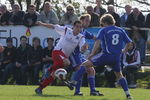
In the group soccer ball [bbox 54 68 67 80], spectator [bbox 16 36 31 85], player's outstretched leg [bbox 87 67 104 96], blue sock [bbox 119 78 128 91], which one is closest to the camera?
blue sock [bbox 119 78 128 91]

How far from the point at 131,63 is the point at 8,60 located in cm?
458

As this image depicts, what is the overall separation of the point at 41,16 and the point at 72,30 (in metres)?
5.98

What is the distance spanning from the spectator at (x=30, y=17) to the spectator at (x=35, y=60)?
0.62m

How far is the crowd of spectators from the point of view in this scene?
70.7 feet

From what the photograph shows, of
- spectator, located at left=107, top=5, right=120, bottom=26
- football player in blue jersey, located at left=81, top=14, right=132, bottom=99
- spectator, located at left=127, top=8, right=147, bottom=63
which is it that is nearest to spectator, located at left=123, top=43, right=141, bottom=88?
spectator, located at left=127, top=8, right=147, bottom=63

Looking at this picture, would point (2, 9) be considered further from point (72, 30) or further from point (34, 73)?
point (72, 30)

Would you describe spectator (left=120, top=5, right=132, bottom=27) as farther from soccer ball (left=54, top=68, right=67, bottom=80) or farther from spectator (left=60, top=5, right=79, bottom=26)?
soccer ball (left=54, top=68, right=67, bottom=80)

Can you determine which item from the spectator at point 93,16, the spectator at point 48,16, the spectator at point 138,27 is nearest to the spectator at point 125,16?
the spectator at point 138,27

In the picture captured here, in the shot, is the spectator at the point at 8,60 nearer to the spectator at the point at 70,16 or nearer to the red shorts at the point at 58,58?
the spectator at the point at 70,16

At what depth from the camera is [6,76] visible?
22.3 meters

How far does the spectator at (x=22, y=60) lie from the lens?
2219 cm

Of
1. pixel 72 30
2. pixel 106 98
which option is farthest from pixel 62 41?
pixel 106 98

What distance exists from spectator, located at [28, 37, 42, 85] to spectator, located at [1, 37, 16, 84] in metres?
0.66

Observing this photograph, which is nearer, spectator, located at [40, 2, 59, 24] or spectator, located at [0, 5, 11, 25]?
spectator, located at [40, 2, 59, 24]
